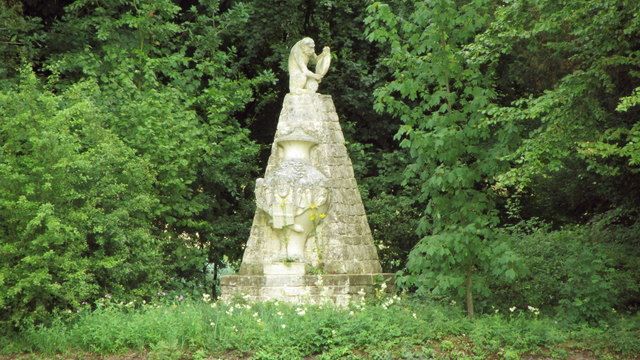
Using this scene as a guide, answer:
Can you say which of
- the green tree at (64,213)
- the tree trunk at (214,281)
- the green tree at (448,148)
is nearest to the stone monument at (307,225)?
the green tree at (64,213)

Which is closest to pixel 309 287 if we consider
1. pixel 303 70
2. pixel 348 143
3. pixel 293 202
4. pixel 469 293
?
pixel 293 202

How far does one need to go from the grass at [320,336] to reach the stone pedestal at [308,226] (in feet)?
5.50

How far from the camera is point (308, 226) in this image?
46.3ft

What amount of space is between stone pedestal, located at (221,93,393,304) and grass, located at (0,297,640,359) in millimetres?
1675

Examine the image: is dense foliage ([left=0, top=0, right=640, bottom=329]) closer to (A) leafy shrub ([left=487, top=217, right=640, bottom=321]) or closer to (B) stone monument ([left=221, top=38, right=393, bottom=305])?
(A) leafy shrub ([left=487, top=217, right=640, bottom=321])

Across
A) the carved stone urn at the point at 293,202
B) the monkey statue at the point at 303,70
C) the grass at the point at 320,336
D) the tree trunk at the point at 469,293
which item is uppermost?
the monkey statue at the point at 303,70

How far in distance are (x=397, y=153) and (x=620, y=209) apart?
5.38m

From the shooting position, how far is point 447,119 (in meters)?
11.9

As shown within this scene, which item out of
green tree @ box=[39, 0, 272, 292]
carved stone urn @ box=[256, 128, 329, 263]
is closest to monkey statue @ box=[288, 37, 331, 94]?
carved stone urn @ box=[256, 128, 329, 263]

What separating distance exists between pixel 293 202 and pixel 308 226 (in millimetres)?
448

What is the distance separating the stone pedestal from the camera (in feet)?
45.2

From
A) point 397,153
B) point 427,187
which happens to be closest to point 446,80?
point 427,187

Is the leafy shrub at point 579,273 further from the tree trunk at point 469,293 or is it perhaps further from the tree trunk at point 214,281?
the tree trunk at point 214,281

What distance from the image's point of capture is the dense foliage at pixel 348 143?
11844mm
